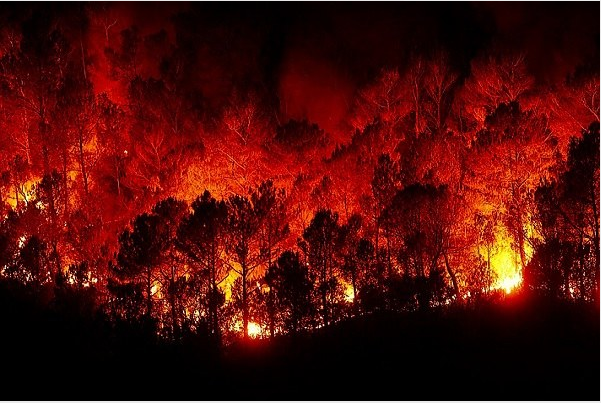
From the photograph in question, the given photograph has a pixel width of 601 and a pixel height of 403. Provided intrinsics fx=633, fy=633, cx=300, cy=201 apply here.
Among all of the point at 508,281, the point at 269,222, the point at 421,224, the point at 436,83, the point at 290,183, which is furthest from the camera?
the point at 436,83

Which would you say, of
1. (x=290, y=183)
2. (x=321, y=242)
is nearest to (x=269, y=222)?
(x=321, y=242)

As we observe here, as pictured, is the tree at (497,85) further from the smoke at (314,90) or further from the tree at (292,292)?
the tree at (292,292)

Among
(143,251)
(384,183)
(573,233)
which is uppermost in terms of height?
(384,183)

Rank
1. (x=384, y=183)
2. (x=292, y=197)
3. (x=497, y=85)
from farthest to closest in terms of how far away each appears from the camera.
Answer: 1. (x=497, y=85)
2. (x=292, y=197)
3. (x=384, y=183)

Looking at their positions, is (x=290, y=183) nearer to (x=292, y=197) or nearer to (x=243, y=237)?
(x=292, y=197)

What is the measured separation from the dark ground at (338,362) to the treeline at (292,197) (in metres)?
1.54

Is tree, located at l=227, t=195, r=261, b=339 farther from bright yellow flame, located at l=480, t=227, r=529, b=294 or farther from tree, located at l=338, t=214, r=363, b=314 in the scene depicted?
bright yellow flame, located at l=480, t=227, r=529, b=294

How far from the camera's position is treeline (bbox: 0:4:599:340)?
17047 mm

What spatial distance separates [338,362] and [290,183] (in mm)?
13211

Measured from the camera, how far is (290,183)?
934 inches

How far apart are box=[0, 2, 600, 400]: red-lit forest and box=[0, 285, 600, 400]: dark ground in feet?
2.53

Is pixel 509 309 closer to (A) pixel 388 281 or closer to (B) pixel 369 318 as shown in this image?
(B) pixel 369 318

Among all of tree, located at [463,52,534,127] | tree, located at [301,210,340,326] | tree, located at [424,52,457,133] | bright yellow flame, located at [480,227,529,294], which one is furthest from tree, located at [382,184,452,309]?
tree, located at [424,52,457,133]

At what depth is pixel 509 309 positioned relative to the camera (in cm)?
1330
